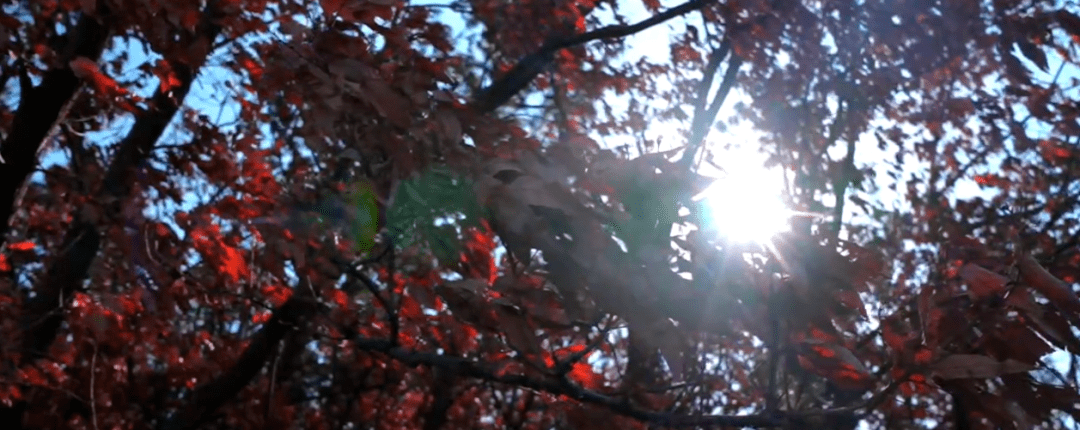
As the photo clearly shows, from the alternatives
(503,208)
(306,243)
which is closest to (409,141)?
(503,208)

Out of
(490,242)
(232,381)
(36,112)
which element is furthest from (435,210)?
(232,381)

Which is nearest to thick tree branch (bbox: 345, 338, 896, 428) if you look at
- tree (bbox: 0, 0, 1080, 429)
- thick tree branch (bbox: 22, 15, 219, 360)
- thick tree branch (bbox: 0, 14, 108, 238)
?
tree (bbox: 0, 0, 1080, 429)

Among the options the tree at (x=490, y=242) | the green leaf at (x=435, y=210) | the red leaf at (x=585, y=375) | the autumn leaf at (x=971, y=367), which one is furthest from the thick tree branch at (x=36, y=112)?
the autumn leaf at (x=971, y=367)

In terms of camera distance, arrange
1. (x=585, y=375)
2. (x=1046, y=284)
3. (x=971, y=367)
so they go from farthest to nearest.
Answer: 1. (x=585, y=375)
2. (x=1046, y=284)
3. (x=971, y=367)

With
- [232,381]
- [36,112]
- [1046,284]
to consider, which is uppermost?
[36,112]

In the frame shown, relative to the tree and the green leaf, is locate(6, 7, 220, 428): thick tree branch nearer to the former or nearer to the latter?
the tree

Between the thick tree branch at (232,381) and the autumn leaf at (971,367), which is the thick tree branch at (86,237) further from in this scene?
the autumn leaf at (971,367)

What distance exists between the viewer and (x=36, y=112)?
480 cm

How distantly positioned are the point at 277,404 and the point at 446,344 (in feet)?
15.3

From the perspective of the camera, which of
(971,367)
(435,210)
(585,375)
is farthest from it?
(585,375)

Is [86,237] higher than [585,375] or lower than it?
higher

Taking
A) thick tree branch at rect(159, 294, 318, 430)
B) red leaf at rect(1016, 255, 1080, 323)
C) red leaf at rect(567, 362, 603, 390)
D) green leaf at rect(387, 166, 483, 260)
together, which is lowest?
red leaf at rect(1016, 255, 1080, 323)

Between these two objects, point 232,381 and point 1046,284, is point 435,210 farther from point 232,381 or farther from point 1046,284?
point 232,381

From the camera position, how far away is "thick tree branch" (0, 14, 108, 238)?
479cm
